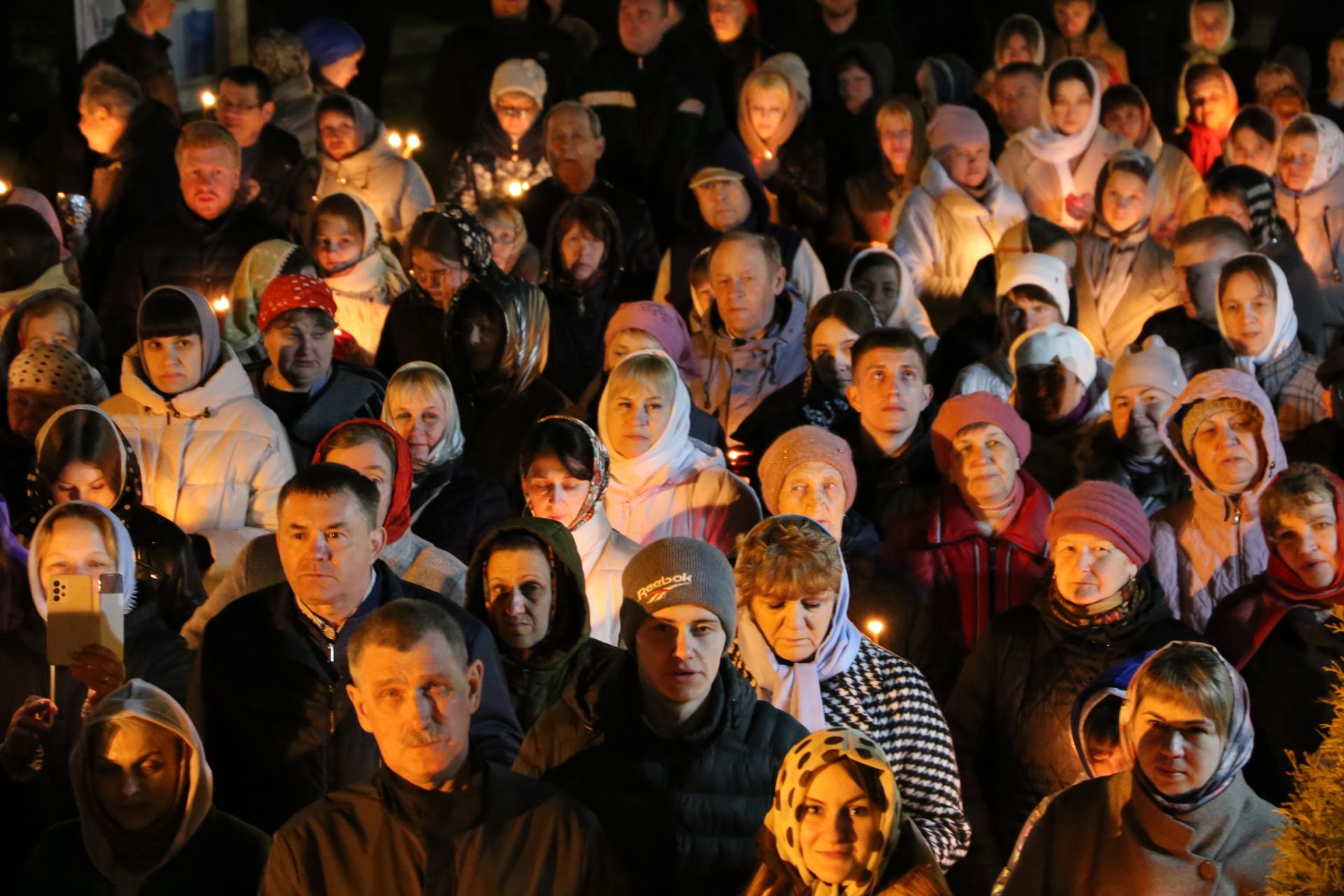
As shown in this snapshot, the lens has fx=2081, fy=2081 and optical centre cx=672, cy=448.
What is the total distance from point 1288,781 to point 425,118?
8.40 meters

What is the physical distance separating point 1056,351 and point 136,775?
4.38m

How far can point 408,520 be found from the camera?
615 cm

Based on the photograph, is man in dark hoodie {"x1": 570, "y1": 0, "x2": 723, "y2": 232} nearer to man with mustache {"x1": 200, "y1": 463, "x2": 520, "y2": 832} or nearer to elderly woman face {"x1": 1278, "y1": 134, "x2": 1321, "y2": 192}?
elderly woman face {"x1": 1278, "y1": 134, "x2": 1321, "y2": 192}

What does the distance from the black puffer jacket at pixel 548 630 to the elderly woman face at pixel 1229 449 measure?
2.27 m

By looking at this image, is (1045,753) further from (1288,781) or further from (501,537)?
(501,537)

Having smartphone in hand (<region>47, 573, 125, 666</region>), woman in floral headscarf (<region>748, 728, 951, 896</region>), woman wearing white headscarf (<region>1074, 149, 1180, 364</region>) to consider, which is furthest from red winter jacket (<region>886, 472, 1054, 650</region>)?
woman wearing white headscarf (<region>1074, 149, 1180, 364</region>)

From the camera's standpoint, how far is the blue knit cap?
11391 mm

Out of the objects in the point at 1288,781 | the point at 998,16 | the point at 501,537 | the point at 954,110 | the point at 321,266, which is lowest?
the point at 1288,781

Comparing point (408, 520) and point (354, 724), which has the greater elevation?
point (408, 520)

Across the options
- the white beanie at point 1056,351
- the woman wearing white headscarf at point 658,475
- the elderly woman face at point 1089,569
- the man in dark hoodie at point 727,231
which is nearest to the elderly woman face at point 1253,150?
the man in dark hoodie at point 727,231

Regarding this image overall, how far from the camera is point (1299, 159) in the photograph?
9953 millimetres

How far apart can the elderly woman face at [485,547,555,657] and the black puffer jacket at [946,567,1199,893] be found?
1160mm

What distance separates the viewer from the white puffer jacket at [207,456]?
6.79 meters

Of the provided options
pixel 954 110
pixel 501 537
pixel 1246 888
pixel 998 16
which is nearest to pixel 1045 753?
pixel 1246 888
